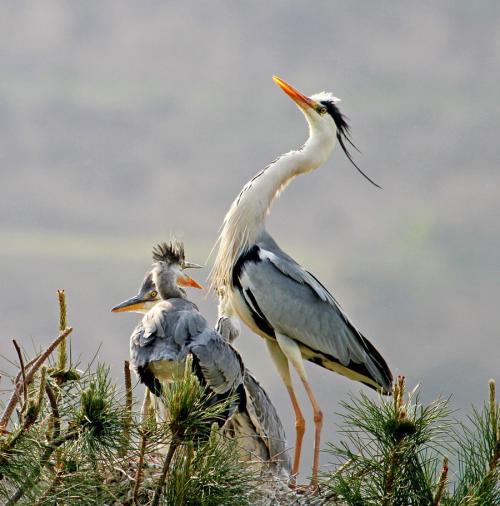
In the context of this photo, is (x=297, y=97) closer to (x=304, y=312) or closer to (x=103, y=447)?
(x=304, y=312)

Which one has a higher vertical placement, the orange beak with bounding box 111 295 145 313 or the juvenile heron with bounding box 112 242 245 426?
the orange beak with bounding box 111 295 145 313

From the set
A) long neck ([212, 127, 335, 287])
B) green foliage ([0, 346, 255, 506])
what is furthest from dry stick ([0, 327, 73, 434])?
long neck ([212, 127, 335, 287])

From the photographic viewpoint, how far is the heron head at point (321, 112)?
9117mm

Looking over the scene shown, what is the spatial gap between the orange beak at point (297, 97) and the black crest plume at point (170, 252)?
8.81 ft

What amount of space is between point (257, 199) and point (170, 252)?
204 centimetres

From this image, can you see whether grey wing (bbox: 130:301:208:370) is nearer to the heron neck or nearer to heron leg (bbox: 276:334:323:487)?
heron leg (bbox: 276:334:323:487)

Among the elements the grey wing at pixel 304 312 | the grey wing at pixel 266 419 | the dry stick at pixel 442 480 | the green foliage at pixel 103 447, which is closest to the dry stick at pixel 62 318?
Result: the green foliage at pixel 103 447

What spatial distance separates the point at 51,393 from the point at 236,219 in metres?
4.02

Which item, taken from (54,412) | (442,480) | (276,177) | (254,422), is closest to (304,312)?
(254,422)

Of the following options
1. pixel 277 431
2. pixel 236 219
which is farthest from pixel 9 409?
pixel 236 219

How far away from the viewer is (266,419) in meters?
7.50

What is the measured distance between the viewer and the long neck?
8.55 m

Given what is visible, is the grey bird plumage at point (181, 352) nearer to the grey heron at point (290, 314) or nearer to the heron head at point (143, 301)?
the heron head at point (143, 301)

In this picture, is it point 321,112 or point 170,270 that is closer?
point 170,270
